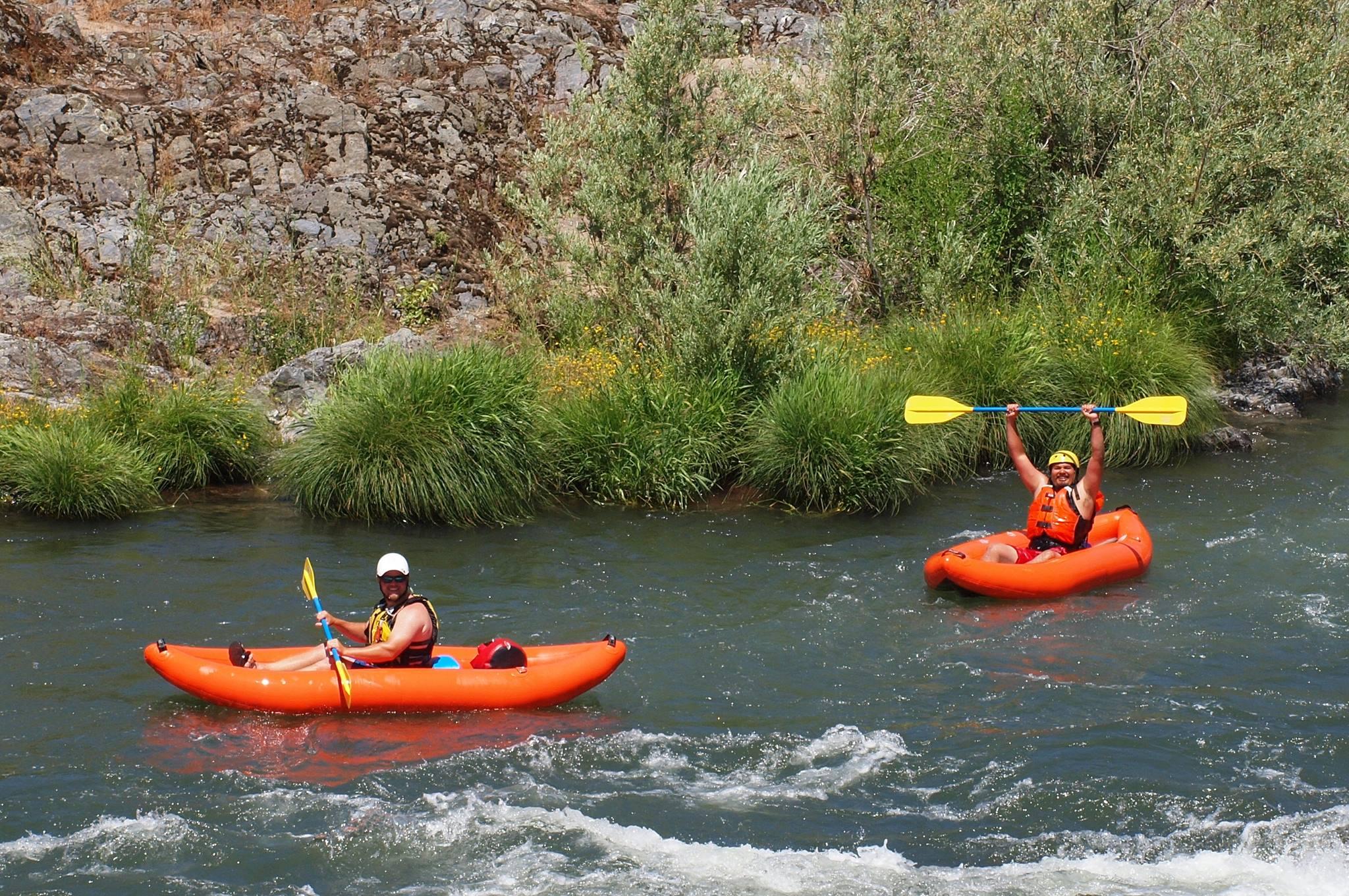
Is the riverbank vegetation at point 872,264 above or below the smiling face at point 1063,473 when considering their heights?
above

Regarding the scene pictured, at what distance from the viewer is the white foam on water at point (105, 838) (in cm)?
520

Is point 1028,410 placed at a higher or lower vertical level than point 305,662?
higher

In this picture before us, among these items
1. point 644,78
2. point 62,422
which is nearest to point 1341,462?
point 644,78

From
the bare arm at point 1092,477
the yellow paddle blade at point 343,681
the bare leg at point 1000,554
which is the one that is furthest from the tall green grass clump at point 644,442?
the yellow paddle blade at point 343,681

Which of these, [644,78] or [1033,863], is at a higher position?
[644,78]

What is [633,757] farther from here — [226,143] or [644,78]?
[226,143]

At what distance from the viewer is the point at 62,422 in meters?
10.2

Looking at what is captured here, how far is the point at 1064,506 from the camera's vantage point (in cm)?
890

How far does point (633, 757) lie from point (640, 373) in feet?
16.9

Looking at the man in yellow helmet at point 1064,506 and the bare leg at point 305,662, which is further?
the man in yellow helmet at point 1064,506

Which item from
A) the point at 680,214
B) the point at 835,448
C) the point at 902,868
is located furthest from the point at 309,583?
the point at 680,214

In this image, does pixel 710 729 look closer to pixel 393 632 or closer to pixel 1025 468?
pixel 393 632

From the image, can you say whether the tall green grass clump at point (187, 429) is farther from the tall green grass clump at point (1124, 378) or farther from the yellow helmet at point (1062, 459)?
the tall green grass clump at point (1124, 378)

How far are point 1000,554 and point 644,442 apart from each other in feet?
9.67
